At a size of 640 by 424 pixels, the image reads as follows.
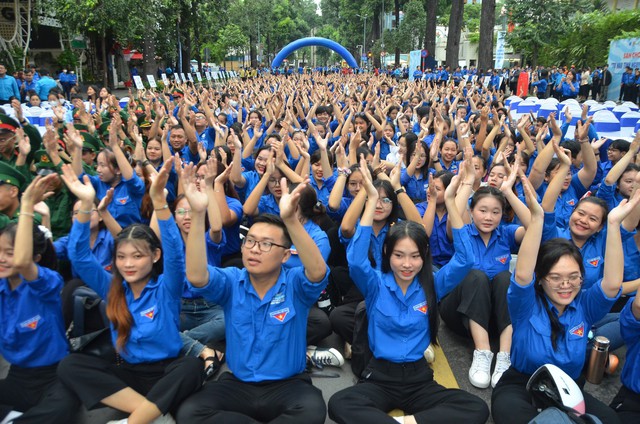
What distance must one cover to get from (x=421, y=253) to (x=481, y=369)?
102 centimetres

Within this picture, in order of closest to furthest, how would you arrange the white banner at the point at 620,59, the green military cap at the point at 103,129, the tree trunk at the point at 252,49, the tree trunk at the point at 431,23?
the green military cap at the point at 103,129
the white banner at the point at 620,59
the tree trunk at the point at 431,23
the tree trunk at the point at 252,49

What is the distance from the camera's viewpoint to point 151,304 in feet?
8.90

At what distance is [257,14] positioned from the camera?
49.8m

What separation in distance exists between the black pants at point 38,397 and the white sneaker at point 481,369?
7.74ft

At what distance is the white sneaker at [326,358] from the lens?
10.9 feet

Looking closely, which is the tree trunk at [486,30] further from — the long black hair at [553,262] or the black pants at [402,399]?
the black pants at [402,399]

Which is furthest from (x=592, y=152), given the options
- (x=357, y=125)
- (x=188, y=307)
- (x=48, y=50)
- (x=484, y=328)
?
(x=48, y=50)

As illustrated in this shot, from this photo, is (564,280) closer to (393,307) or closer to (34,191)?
(393,307)

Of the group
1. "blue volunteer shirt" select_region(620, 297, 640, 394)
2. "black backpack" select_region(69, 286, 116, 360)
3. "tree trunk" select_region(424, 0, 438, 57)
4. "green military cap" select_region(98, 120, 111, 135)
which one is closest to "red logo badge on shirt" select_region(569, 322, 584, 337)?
"blue volunteer shirt" select_region(620, 297, 640, 394)

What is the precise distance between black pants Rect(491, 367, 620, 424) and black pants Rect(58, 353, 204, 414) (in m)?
1.61

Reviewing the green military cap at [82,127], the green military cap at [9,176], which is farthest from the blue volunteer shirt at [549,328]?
the green military cap at [82,127]

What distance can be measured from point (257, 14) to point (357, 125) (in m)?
46.9

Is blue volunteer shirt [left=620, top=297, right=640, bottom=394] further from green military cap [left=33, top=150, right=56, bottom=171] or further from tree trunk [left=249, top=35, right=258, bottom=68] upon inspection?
tree trunk [left=249, top=35, right=258, bottom=68]

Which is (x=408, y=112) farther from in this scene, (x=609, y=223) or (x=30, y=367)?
(x=30, y=367)
